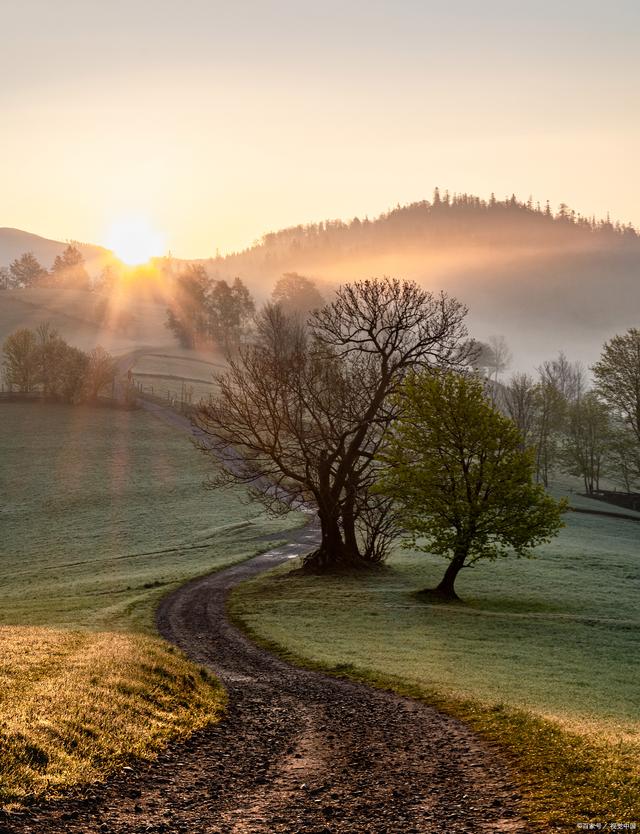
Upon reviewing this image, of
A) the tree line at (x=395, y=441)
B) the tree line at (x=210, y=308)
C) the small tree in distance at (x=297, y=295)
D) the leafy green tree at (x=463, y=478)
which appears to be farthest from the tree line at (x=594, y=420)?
the small tree in distance at (x=297, y=295)

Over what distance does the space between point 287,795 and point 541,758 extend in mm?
→ 5234

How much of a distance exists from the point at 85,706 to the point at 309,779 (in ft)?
17.1

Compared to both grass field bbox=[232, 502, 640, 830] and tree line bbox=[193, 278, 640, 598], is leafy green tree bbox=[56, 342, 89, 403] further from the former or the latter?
grass field bbox=[232, 502, 640, 830]

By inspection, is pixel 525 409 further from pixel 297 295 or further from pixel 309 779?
pixel 297 295

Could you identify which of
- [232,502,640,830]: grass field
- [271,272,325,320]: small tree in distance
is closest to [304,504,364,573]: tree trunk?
[232,502,640,830]: grass field

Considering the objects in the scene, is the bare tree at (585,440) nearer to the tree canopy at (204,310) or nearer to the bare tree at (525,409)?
the bare tree at (525,409)

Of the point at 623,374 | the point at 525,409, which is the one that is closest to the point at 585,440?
the point at 525,409

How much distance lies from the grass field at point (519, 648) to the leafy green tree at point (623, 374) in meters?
30.9

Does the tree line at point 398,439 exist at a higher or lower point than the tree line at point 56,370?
lower

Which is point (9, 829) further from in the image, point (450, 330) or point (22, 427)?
point (22, 427)

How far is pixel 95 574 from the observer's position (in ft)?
164

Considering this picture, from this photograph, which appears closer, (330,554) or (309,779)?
(309,779)

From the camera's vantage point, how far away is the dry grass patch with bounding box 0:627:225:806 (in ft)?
40.2

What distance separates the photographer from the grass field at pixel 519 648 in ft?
44.5
